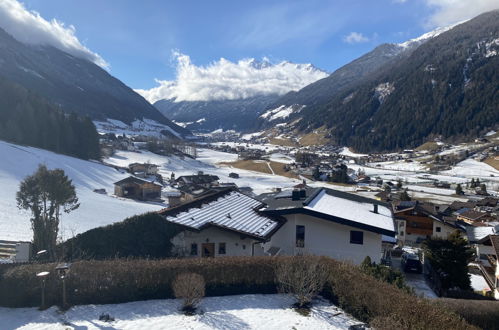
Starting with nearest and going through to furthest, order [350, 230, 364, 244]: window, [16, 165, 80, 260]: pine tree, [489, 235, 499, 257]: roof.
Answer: [16, 165, 80, 260]: pine tree
[350, 230, 364, 244]: window
[489, 235, 499, 257]: roof

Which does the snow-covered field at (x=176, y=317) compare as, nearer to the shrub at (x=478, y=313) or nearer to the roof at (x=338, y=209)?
the shrub at (x=478, y=313)

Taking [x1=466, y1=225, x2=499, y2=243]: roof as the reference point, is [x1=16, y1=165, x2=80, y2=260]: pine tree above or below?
above

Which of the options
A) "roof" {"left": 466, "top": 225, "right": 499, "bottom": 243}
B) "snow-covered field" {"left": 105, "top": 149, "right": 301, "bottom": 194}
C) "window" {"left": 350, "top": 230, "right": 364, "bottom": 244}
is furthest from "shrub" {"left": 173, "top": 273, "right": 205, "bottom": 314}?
"snow-covered field" {"left": 105, "top": 149, "right": 301, "bottom": 194}

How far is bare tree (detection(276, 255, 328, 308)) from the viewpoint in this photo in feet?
36.7

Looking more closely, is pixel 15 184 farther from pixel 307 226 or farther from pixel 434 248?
pixel 434 248

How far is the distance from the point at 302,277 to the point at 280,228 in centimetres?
820

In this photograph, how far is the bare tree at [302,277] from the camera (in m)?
11.2

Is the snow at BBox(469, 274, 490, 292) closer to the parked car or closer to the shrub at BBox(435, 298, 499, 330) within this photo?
the parked car

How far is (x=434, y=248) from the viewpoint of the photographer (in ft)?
69.6

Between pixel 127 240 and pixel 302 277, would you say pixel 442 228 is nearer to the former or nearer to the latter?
pixel 302 277

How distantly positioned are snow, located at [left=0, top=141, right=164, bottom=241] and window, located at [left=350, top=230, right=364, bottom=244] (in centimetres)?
1555

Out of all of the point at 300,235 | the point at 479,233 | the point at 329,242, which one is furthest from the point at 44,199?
the point at 479,233

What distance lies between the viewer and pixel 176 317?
32.6 feet

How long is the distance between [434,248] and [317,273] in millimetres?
13415
